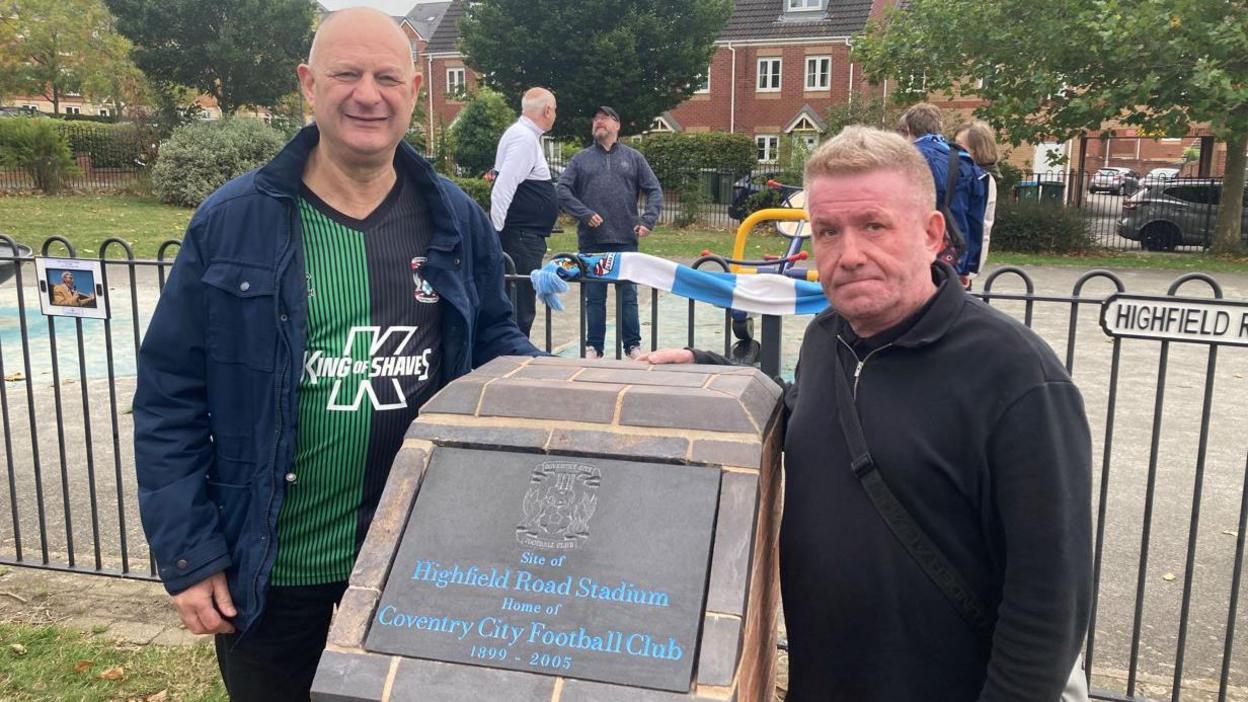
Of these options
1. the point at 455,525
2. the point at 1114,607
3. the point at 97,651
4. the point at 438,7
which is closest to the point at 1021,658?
the point at 455,525

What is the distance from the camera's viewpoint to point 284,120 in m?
29.0

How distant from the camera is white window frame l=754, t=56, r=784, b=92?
39.2 meters

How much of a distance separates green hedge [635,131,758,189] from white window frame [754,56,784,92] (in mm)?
10509

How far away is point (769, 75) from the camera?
39.6m

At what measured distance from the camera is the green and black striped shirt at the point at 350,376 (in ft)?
6.77

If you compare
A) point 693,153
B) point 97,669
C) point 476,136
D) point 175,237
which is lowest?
point 97,669

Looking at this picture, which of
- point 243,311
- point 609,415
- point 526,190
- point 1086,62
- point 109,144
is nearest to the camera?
point 609,415

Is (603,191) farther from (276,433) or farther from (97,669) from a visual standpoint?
(276,433)

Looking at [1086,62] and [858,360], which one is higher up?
[1086,62]

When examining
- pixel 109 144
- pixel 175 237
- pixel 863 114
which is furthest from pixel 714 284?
pixel 109 144

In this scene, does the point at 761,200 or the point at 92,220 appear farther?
the point at 761,200

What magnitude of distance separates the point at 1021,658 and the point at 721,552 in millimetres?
555

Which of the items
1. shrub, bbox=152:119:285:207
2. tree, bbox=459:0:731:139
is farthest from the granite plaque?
tree, bbox=459:0:731:139

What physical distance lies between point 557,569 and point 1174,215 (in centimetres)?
2035
